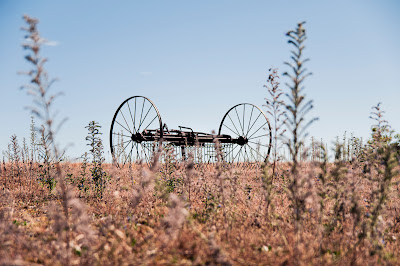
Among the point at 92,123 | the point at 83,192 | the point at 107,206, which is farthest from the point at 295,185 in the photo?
the point at 83,192

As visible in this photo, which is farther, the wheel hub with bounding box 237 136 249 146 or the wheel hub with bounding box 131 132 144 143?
the wheel hub with bounding box 237 136 249 146

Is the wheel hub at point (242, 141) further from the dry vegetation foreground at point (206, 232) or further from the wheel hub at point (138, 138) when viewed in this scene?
the dry vegetation foreground at point (206, 232)

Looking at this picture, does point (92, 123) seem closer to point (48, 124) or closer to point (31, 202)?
point (31, 202)

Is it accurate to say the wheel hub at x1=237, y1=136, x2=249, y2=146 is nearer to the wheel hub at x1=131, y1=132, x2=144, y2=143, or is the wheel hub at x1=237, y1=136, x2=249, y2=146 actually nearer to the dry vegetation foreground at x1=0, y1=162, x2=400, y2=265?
the wheel hub at x1=131, y1=132, x2=144, y2=143

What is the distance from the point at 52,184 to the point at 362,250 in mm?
7647

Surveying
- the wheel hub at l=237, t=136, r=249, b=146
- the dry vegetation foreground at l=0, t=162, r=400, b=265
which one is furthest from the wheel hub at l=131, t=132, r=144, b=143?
the wheel hub at l=237, t=136, r=249, b=146

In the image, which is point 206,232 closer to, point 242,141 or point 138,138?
point 138,138

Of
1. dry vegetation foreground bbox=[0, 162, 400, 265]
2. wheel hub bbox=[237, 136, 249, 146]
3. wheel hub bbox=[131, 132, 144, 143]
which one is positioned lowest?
dry vegetation foreground bbox=[0, 162, 400, 265]

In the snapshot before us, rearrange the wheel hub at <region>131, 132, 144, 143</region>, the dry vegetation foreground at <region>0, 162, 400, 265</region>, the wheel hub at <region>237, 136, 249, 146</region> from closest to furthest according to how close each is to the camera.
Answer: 1. the dry vegetation foreground at <region>0, 162, 400, 265</region>
2. the wheel hub at <region>131, 132, 144, 143</region>
3. the wheel hub at <region>237, 136, 249, 146</region>

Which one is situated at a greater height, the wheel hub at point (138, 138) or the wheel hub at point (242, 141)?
the wheel hub at point (138, 138)

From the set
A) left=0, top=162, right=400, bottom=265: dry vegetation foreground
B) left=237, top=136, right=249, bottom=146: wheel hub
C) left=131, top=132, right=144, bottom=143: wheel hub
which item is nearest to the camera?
left=0, top=162, right=400, bottom=265: dry vegetation foreground

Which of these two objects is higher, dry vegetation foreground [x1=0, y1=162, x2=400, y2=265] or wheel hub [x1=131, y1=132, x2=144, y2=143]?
wheel hub [x1=131, y1=132, x2=144, y2=143]

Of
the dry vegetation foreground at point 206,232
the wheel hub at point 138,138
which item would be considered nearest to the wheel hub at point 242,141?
the wheel hub at point 138,138

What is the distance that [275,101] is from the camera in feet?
19.4
